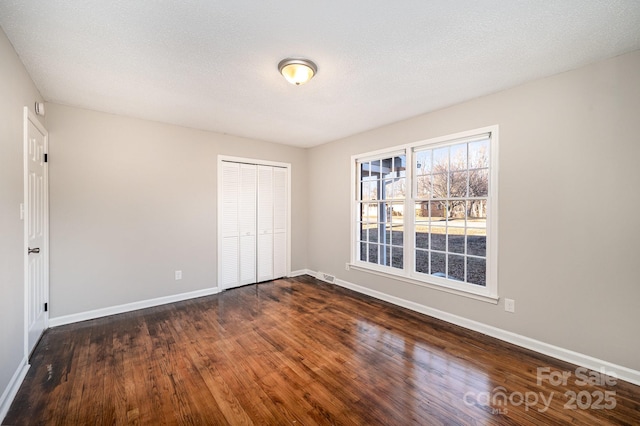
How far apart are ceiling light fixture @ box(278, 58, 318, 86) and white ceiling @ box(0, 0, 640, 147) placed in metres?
0.07

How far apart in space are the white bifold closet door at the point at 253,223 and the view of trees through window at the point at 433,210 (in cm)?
163

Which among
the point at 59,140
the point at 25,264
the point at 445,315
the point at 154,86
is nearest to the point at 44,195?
the point at 59,140

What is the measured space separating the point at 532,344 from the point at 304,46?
11.0 ft

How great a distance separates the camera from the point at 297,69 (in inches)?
89.4

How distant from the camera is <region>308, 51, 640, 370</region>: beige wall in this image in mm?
2125

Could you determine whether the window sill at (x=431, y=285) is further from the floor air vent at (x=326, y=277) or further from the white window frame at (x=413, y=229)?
the floor air vent at (x=326, y=277)

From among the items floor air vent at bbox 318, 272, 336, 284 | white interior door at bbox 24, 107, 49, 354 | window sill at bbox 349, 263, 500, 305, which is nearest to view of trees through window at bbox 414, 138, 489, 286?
window sill at bbox 349, 263, 500, 305

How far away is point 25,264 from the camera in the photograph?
86.9 inches

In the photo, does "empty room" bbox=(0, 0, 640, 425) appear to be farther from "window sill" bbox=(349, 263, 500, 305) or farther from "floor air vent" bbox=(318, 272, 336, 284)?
"floor air vent" bbox=(318, 272, 336, 284)

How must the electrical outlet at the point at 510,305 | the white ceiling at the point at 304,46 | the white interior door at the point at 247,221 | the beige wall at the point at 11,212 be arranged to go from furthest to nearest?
the white interior door at the point at 247,221 → the electrical outlet at the point at 510,305 → the beige wall at the point at 11,212 → the white ceiling at the point at 304,46

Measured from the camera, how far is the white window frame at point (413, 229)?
2.83 meters

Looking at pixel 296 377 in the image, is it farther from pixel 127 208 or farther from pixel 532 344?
pixel 127 208

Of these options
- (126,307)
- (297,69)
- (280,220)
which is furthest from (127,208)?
(297,69)

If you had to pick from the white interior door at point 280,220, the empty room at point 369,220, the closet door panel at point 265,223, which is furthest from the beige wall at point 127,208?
the white interior door at point 280,220
